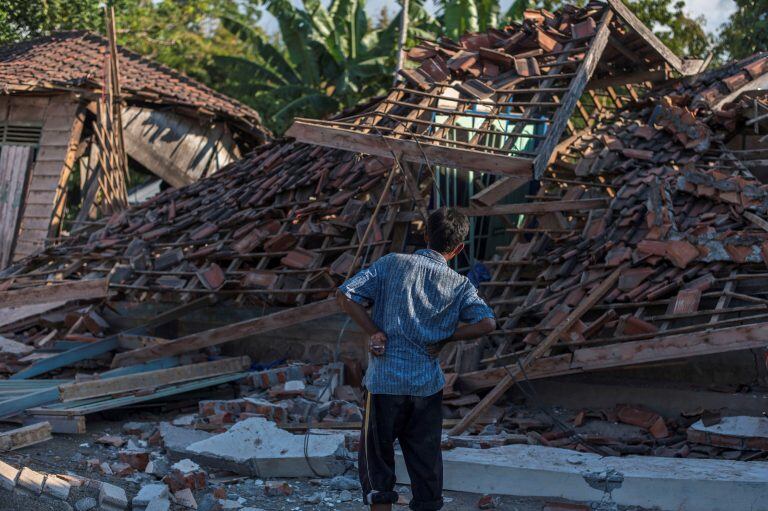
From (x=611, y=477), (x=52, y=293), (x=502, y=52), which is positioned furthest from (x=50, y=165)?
(x=611, y=477)

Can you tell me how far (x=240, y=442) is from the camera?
614 centimetres

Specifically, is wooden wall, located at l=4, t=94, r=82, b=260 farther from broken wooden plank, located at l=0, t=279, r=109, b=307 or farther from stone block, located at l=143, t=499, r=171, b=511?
stone block, located at l=143, t=499, r=171, b=511

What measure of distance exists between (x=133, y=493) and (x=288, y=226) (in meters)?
4.52

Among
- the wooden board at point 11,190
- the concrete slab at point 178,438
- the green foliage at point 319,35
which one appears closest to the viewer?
the concrete slab at point 178,438

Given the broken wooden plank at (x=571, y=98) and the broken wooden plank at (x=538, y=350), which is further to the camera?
the broken wooden plank at (x=571, y=98)

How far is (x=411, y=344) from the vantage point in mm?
4168

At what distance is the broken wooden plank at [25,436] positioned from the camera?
6188 mm

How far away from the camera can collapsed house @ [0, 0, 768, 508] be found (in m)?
6.96

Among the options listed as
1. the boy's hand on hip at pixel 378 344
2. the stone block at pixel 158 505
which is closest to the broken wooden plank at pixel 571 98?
the boy's hand on hip at pixel 378 344

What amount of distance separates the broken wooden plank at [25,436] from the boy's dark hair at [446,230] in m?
3.60

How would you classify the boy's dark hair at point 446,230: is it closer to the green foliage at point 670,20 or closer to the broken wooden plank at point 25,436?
the broken wooden plank at point 25,436

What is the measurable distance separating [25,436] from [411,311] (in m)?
3.57

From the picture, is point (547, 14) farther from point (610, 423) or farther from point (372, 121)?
point (610, 423)

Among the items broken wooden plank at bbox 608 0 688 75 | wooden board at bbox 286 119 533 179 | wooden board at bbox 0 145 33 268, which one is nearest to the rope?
wooden board at bbox 286 119 533 179
